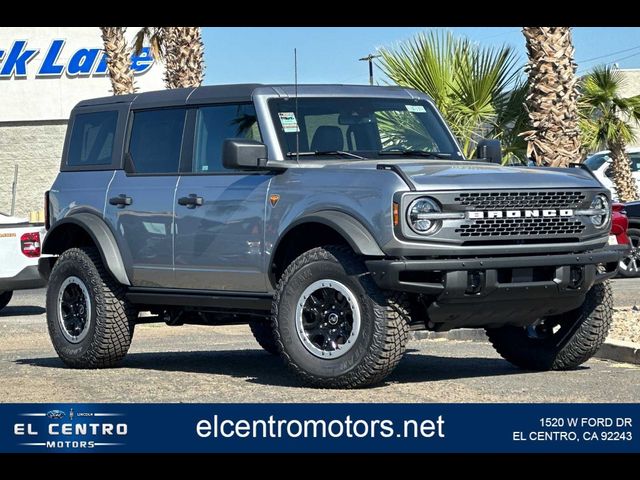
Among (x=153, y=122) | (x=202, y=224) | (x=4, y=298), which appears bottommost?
(x=4, y=298)

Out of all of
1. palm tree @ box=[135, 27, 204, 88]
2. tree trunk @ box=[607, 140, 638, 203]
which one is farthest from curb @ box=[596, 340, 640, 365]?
tree trunk @ box=[607, 140, 638, 203]

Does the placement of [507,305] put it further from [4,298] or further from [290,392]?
[4,298]

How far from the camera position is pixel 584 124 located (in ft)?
99.6

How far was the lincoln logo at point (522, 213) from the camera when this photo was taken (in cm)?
928


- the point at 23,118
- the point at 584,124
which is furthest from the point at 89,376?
the point at 23,118

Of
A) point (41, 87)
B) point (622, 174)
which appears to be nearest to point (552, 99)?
point (622, 174)

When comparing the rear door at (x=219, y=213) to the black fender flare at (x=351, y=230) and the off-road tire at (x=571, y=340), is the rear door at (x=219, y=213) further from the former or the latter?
the off-road tire at (x=571, y=340)

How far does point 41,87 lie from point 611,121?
22683mm

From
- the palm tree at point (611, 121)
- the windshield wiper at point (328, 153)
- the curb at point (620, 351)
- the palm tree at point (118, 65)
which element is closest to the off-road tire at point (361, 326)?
the windshield wiper at point (328, 153)

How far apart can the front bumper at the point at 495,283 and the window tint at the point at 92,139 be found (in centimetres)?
345

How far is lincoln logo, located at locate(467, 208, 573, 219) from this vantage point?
9.28 meters

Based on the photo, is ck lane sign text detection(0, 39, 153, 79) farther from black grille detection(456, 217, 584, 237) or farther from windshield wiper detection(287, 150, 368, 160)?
Result: black grille detection(456, 217, 584, 237)

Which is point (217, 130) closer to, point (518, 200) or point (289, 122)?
point (289, 122)

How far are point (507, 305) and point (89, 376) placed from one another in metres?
3.32
